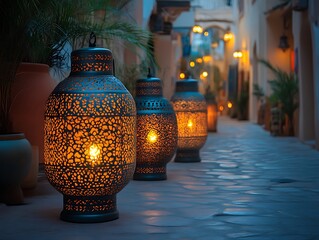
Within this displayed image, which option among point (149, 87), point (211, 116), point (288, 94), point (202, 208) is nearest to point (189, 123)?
point (149, 87)

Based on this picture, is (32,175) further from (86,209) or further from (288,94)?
(288,94)

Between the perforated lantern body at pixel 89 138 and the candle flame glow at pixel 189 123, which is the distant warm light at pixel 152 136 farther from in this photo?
the perforated lantern body at pixel 89 138

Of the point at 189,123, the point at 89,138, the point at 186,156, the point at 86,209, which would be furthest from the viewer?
the point at 186,156

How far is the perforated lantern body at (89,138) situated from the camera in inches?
177

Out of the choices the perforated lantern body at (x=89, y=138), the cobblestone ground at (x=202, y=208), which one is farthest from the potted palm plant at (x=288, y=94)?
the perforated lantern body at (x=89, y=138)

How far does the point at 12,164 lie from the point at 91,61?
4.04 ft

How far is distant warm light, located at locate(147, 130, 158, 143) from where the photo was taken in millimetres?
6949

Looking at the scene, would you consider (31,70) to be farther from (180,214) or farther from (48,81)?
(180,214)

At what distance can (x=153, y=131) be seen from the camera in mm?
6953

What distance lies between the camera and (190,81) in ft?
30.8

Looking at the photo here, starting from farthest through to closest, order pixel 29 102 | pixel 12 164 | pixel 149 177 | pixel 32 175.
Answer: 1. pixel 149 177
2. pixel 29 102
3. pixel 32 175
4. pixel 12 164

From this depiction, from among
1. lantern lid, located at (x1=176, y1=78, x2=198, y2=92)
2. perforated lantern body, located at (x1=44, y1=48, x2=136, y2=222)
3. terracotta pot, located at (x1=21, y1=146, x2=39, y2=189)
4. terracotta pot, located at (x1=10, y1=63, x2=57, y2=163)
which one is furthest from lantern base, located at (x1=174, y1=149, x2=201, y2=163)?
perforated lantern body, located at (x1=44, y1=48, x2=136, y2=222)

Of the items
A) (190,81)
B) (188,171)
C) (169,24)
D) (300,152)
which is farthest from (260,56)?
(188,171)

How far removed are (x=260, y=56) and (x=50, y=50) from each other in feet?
52.6
